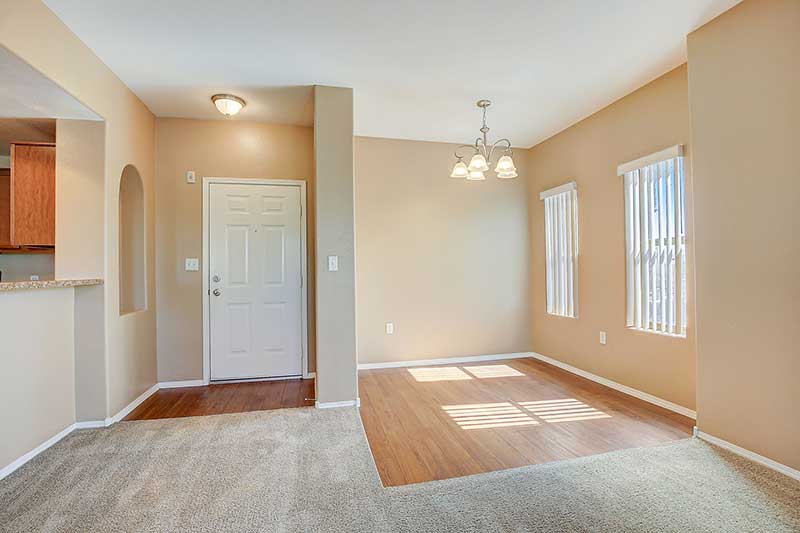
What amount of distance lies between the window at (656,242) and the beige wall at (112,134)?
4314mm

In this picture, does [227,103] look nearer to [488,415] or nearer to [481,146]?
[481,146]

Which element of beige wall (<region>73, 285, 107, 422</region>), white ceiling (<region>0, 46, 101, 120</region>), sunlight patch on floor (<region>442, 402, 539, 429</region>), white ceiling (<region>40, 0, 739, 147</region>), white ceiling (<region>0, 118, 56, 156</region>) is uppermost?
white ceiling (<region>40, 0, 739, 147</region>)

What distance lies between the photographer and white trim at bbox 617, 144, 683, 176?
2943 millimetres

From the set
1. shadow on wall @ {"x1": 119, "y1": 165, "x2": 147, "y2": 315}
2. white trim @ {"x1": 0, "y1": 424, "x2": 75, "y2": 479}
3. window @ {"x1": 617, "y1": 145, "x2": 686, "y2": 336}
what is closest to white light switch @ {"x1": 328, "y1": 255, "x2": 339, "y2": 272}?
shadow on wall @ {"x1": 119, "y1": 165, "x2": 147, "y2": 315}

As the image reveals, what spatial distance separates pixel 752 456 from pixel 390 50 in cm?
342

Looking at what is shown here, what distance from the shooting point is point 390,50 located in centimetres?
266

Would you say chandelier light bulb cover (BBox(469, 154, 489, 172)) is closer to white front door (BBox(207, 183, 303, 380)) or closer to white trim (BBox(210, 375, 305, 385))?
white front door (BBox(207, 183, 303, 380))

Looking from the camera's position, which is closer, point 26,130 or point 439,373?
point 26,130

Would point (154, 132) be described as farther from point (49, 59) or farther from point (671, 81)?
point (671, 81)

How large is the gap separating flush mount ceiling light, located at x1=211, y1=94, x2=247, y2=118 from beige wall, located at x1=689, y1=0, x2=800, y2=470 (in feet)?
11.6

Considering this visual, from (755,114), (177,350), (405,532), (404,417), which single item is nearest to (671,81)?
(755,114)

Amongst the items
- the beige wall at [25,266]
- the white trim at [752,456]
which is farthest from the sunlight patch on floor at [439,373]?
the beige wall at [25,266]

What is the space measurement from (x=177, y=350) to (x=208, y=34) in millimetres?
2893

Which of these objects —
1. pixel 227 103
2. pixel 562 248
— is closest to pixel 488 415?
pixel 562 248
